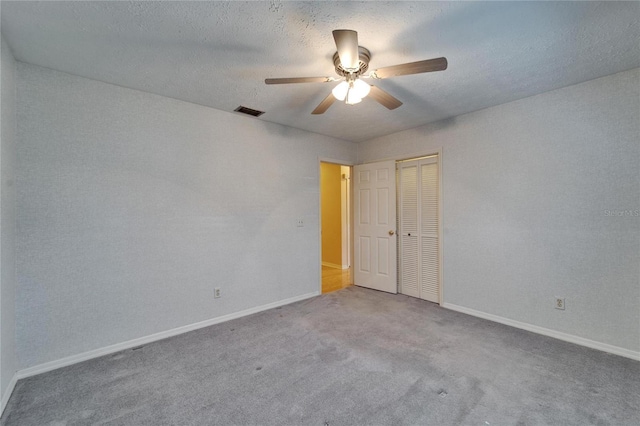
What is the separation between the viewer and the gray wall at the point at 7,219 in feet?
5.97

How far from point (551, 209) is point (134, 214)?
4.15 metres

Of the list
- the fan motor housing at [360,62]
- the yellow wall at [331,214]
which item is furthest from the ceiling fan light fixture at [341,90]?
the yellow wall at [331,214]

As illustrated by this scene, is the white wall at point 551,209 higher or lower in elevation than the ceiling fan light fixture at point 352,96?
lower

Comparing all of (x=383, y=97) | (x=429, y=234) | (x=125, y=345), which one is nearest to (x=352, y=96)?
(x=383, y=97)

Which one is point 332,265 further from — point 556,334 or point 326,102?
point 326,102

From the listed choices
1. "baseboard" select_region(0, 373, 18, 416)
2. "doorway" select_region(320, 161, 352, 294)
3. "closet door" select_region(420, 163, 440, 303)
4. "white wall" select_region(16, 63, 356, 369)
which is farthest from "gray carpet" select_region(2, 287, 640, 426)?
"doorway" select_region(320, 161, 352, 294)

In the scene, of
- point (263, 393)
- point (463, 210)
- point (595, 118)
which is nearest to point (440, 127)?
point (463, 210)

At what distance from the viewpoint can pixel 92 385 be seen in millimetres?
2035

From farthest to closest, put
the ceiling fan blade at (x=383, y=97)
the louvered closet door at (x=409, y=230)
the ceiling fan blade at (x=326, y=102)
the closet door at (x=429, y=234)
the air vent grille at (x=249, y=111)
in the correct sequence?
1. the louvered closet door at (x=409, y=230)
2. the closet door at (x=429, y=234)
3. the air vent grille at (x=249, y=111)
4. the ceiling fan blade at (x=326, y=102)
5. the ceiling fan blade at (x=383, y=97)

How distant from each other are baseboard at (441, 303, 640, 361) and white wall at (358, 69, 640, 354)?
0.04 meters

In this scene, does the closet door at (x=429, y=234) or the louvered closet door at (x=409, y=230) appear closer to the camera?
the closet door at (x=429, y=234)

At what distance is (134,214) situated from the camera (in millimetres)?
2631

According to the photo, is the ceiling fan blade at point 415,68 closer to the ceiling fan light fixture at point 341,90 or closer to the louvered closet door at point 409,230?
the ceiling fan light fixture at point 341,90

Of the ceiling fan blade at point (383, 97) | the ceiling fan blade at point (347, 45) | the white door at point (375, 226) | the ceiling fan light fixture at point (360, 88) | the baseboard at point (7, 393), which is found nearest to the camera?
the ceiling fan blade at point (347, 45)
